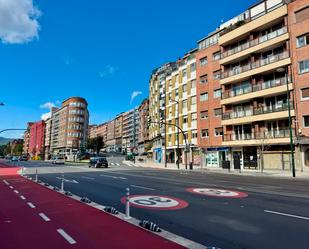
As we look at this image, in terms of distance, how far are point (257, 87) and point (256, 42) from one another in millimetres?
6059

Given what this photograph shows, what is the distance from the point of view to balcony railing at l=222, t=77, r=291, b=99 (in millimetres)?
34625

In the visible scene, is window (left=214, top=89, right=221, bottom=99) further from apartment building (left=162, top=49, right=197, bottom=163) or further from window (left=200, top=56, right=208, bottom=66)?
window (left=200, top=56, right=208, bottom=66)

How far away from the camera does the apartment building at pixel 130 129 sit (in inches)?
6147

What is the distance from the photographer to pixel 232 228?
23.0ft

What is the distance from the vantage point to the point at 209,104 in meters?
46.2

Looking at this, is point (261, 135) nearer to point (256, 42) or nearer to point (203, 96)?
point (256, 42)

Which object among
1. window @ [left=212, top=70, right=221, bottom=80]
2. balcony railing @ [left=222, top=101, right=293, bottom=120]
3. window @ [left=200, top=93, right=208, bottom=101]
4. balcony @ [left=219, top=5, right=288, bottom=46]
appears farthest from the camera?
window @ [left=200, top=93, right=208, bottom=101]

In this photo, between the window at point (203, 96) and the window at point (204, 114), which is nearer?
the window at point (204, 114)

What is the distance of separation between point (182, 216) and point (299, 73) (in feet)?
97.6

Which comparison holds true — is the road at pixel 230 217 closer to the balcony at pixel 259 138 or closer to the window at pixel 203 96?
the balcony at pixel 259 138

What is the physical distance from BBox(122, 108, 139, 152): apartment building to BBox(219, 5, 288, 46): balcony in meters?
111

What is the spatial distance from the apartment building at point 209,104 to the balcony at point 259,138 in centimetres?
218

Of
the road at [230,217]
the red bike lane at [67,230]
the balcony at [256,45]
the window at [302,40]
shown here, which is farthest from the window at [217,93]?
the red bike lane at [67,230]

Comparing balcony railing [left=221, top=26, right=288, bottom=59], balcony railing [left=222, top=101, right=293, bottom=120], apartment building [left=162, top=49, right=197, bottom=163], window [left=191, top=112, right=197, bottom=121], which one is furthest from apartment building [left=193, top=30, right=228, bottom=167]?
balcony railing [left=221, top=26, right=288, bottom=59]
